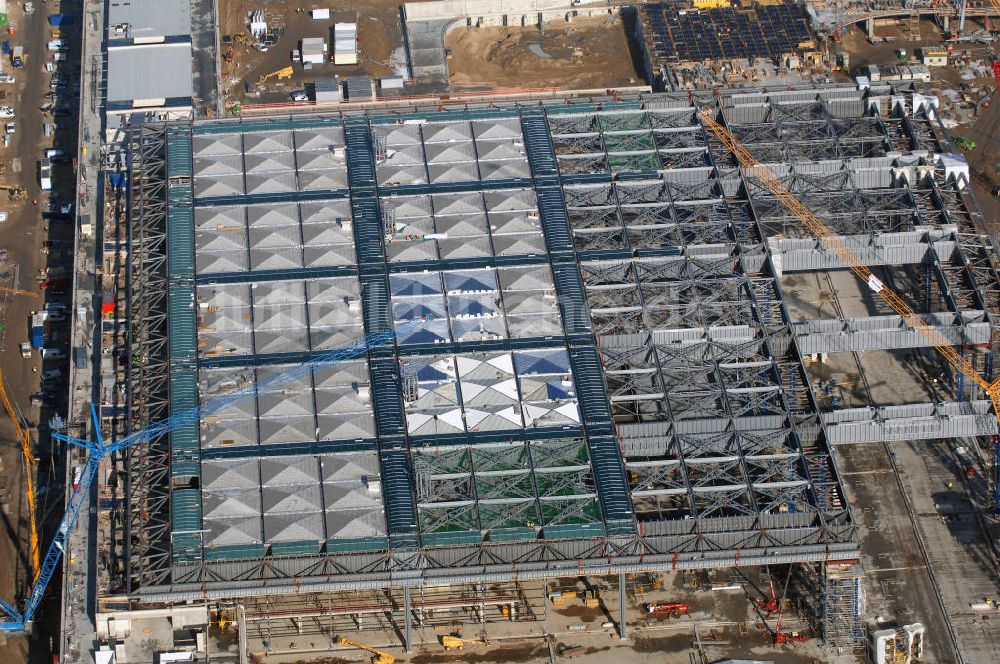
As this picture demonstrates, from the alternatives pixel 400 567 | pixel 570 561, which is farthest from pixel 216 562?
pixel 570 561

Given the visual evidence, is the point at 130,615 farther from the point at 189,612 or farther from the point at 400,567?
the point at 400,567

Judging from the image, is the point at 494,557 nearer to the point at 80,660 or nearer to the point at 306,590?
the point at 306,590

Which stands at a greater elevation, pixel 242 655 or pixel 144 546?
pixel 144 546

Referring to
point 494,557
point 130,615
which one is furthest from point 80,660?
point 494,557

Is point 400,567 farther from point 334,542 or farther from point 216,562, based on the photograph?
point 216,562

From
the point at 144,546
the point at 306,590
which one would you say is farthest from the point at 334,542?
the point at 144,546

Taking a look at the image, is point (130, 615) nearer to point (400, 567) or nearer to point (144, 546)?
point (144, 546)
